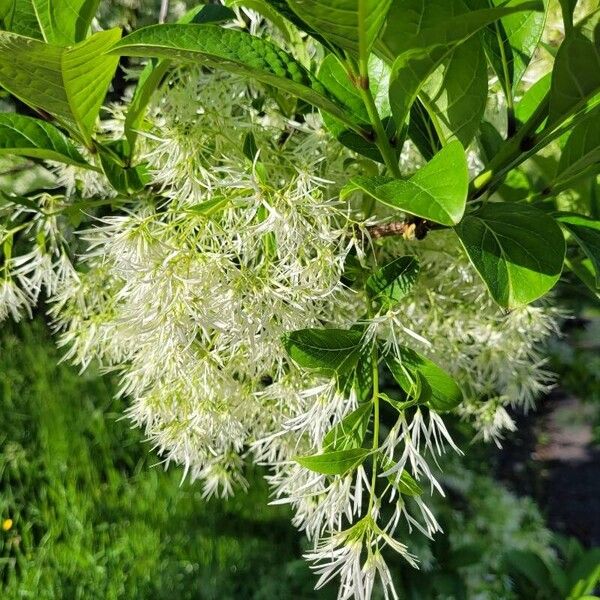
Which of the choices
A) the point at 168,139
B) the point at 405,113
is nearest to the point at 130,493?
the point at 168,139

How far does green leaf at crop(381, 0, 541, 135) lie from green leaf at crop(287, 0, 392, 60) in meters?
0.04

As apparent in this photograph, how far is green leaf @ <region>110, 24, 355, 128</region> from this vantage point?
0.43 meters

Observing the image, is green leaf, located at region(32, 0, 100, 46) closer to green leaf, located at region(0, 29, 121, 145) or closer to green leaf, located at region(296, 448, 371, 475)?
green leaf, located at region(0, 29, 121, 145)

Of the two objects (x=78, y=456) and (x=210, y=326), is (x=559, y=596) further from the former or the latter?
(x=78, y=456)

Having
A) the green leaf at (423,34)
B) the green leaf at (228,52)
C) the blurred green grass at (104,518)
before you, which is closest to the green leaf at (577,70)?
the green leaf at (423,34)

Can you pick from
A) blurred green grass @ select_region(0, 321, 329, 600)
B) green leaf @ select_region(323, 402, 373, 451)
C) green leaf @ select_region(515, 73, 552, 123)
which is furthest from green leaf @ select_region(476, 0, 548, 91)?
blurred green grass @ select_region(0, 321, 329, 600)

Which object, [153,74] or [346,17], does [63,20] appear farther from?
[346,17]

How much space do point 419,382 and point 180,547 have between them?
1.67m

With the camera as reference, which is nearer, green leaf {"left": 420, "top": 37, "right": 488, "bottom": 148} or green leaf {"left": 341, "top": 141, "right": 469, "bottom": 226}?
green leaf {"left": 341, "top": 141, "right": 469, "bottom": 226}

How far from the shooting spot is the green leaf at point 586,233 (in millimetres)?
548

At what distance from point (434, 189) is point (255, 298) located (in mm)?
162

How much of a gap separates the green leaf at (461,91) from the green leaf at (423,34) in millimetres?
57

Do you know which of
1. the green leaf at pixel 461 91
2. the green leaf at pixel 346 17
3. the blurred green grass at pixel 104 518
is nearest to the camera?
the green leaf at pixel 346 17

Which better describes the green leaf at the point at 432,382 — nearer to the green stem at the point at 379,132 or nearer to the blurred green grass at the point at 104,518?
the green stem at the point at 379,132
